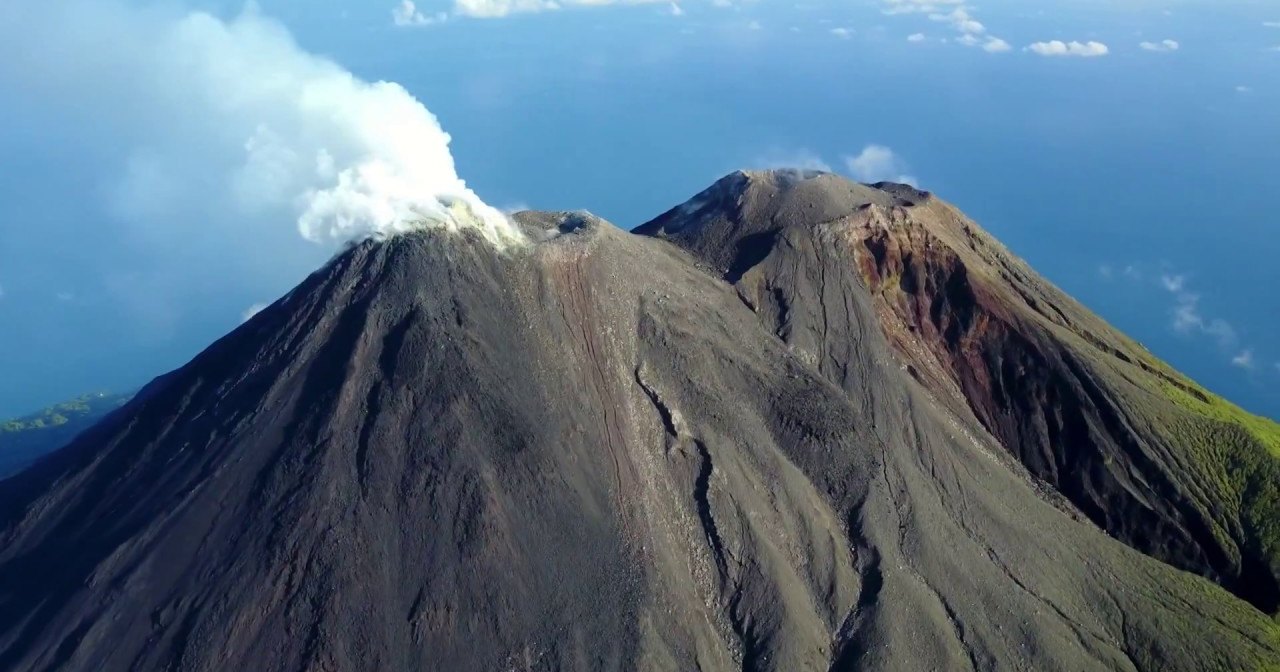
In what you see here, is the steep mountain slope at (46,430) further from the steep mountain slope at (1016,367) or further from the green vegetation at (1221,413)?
the green vegetation at (1221,413)

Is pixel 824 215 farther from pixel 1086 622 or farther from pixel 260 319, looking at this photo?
pixel 260 319

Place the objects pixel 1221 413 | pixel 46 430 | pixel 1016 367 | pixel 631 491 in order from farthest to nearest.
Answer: pixel 46 430 → pixel 1221 413 → pixel 1016 367 → pixel 631 491

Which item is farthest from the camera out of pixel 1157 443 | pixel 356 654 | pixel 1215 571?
A: pixel 1157 443

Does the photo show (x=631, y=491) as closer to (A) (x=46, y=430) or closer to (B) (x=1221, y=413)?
(B) (x=1221, y=413)

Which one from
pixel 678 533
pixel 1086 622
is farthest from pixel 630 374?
pixel 1086 622

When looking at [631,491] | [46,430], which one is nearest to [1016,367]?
[631,491]
